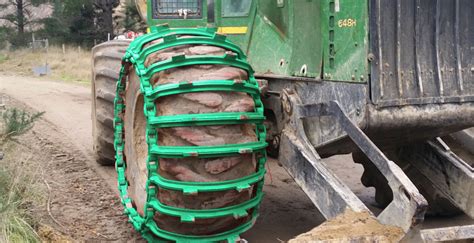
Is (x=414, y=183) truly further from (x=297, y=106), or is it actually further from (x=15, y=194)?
(x=15, y=194)

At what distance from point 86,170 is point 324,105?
3.72 m

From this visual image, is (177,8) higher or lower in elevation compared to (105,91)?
higher

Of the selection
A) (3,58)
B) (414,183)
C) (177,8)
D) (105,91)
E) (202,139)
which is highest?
(177,8)

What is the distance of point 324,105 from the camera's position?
3.85m

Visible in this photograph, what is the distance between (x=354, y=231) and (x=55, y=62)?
25060 mm

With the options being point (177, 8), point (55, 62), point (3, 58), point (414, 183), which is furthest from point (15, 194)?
point (3, 58)

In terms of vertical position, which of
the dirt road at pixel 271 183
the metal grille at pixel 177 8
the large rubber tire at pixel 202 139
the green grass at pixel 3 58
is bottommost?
the dirt road at pixel 271 183

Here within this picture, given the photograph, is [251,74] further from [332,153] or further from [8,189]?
[8,189]

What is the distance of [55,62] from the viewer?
26.5m

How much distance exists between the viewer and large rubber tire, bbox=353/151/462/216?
4.88 meters

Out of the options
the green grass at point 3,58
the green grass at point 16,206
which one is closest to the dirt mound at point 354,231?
the green grass at point 16,206

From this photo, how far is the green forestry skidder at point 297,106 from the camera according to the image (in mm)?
3588

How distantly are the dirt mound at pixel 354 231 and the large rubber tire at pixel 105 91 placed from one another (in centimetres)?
328

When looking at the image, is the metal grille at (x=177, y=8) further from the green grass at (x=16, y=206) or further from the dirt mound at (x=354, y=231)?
the dirt mound at (x=354, y=231)
